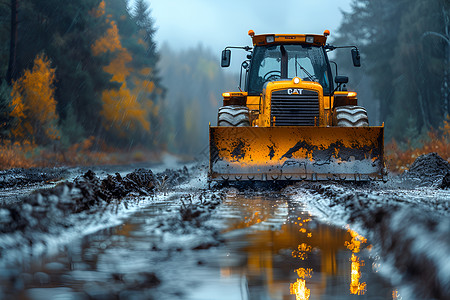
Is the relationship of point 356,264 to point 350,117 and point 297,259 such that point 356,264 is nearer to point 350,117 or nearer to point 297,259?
point 297,259

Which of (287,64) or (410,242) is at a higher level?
(287,64)

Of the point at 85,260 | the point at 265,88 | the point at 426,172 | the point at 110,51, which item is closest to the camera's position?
the point at 85,260

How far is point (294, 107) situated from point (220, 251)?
729cm

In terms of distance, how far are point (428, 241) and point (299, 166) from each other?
22.1 ft

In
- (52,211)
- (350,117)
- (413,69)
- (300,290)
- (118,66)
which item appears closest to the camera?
(300,290)

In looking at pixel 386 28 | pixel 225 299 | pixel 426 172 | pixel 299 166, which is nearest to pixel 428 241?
pixel 225 299

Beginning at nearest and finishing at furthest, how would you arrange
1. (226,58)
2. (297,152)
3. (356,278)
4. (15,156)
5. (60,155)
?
(356,278) → (297,152) → (226,58) → (15,156) → (60,155)

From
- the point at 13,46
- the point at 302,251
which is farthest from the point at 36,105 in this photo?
the point at 302,251

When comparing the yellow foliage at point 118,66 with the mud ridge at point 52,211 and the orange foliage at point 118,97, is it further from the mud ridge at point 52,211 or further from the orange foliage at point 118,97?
the mud ridge at point 52,211

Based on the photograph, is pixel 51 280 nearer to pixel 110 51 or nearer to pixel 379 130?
pixel 379 130

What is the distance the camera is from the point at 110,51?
38406mm

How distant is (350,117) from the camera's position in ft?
36.6

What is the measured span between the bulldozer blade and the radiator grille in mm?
911

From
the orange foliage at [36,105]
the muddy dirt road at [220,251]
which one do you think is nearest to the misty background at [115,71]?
A: the orange foliage at [36,105]
